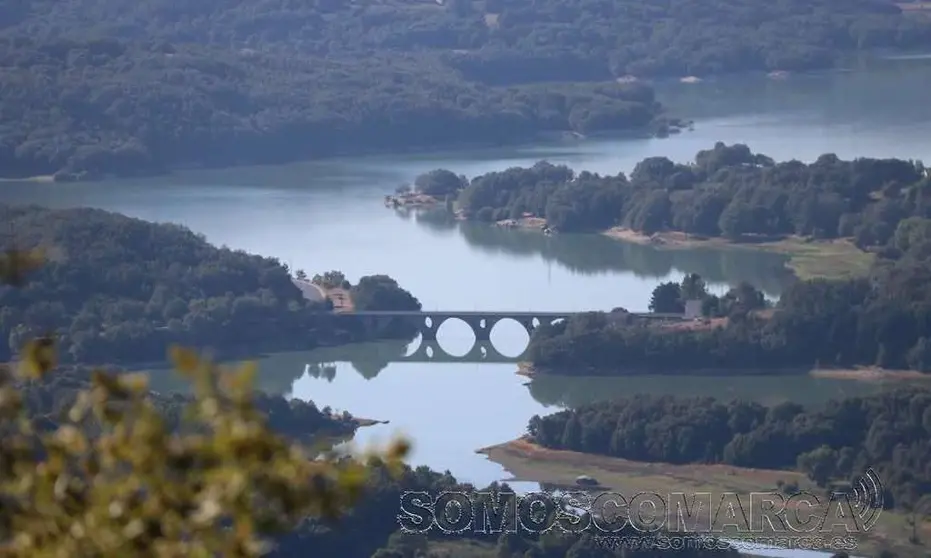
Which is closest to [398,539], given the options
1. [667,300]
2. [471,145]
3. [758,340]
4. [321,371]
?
[321,371]

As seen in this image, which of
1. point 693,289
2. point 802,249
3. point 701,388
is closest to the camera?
point 701,388

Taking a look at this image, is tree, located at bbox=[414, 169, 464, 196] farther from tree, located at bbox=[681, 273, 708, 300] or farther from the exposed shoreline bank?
tree, located at bbox=[681, 273, 708, 300]

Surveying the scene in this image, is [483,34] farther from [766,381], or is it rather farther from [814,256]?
[766,381]

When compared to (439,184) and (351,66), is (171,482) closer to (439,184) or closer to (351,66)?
(439,184)

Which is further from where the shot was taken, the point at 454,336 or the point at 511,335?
the point at 511,335

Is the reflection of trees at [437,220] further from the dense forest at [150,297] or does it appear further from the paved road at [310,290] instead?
the paved road at [310,290]

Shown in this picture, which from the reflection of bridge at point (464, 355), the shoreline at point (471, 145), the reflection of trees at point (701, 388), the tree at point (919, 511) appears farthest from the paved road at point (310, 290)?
the shoreline at point (471, 145)
